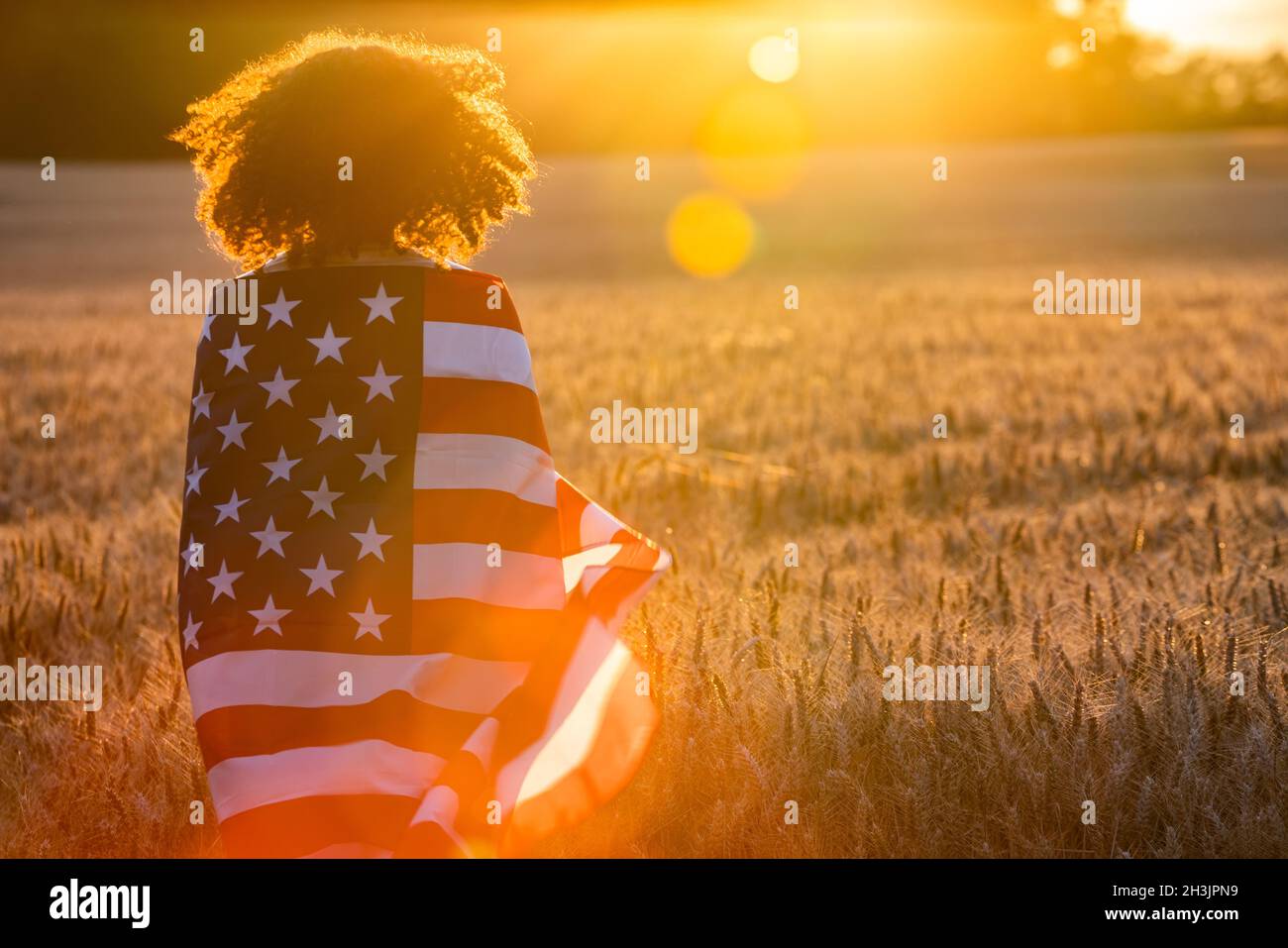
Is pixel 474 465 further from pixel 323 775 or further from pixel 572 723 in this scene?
pixel 323 775

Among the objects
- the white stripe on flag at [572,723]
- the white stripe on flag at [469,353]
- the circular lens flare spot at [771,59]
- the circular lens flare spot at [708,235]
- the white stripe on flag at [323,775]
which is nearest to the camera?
the white stripe on flag at [323,775]

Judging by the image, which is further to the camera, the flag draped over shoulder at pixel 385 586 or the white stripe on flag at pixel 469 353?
the white stripe on flag at pixel 469 353

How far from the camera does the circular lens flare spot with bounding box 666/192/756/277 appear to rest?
27.4 meters

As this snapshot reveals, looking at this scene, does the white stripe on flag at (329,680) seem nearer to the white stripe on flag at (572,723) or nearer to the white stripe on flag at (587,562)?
the white stripe on flag at (572,723)

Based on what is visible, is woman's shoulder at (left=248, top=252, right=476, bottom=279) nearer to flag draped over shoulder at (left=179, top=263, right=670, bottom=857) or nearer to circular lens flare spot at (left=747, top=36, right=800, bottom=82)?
flag draped over shoulder at (left=179, top=263, right=670, bottom=857)

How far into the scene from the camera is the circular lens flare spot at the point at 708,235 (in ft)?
89.8

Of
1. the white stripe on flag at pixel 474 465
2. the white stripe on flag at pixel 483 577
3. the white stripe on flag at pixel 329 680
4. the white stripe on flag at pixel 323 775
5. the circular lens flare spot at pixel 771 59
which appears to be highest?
the circular lens flare spot at pixel 771 59

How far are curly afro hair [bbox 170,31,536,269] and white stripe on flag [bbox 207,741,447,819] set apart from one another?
1204mm

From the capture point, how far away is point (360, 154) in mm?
3102

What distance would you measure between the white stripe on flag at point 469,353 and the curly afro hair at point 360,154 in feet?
0.95

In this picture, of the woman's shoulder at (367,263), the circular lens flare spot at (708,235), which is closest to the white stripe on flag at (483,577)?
the woman's shoulder at (367,263)

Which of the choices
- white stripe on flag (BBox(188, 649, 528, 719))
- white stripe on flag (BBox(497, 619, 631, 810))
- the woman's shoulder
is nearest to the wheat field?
white stripe on flag (BBox(497, 619, 631, 810))

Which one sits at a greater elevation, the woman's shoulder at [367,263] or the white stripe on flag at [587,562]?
the woman's shoulder at [367,263]
